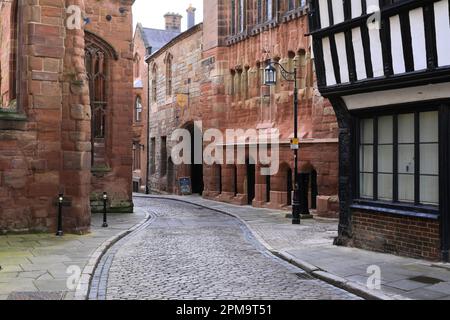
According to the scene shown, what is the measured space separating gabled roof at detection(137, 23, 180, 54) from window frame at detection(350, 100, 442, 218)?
34.0 meters

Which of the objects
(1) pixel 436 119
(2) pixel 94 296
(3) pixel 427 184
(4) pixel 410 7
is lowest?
(2) pixel 94 296

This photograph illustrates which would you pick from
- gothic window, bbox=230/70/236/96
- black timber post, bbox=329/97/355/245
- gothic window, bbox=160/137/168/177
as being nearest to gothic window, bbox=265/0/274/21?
gothic window, bbox=230/70/236/96

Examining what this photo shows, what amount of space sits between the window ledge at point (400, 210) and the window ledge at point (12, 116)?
7930 millimetres

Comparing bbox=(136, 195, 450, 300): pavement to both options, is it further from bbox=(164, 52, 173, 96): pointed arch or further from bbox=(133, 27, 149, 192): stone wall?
bbox=(133, 27, 149, 192): stone wall

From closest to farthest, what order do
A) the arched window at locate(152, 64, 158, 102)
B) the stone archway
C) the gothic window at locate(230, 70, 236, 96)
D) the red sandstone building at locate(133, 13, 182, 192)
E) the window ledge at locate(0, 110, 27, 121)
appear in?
1. the window ledge at locate(0, 110, 27, 121)
2. the stone archway
3. the gothic window at locate(230, 70, 236, 96)
4. the arched window at locate(152, 64, 158, 102)
5. the red sandstone building at locate(133, 13, 182, 192)

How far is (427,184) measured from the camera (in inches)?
396

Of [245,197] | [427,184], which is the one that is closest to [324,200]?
[245,197]

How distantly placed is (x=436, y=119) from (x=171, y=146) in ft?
87.9

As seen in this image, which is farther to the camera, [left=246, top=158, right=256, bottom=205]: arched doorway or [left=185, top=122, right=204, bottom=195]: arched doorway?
[left=185, top=122, right=204, bottom=195]: arched doorway

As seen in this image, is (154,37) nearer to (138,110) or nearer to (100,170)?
(138,110)

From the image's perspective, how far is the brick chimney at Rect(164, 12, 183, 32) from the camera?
167 ft

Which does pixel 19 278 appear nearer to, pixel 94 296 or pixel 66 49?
pixel 94 296

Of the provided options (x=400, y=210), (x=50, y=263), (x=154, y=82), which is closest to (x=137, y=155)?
(x=154, y=82)

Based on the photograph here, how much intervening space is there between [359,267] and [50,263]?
5.34 m
